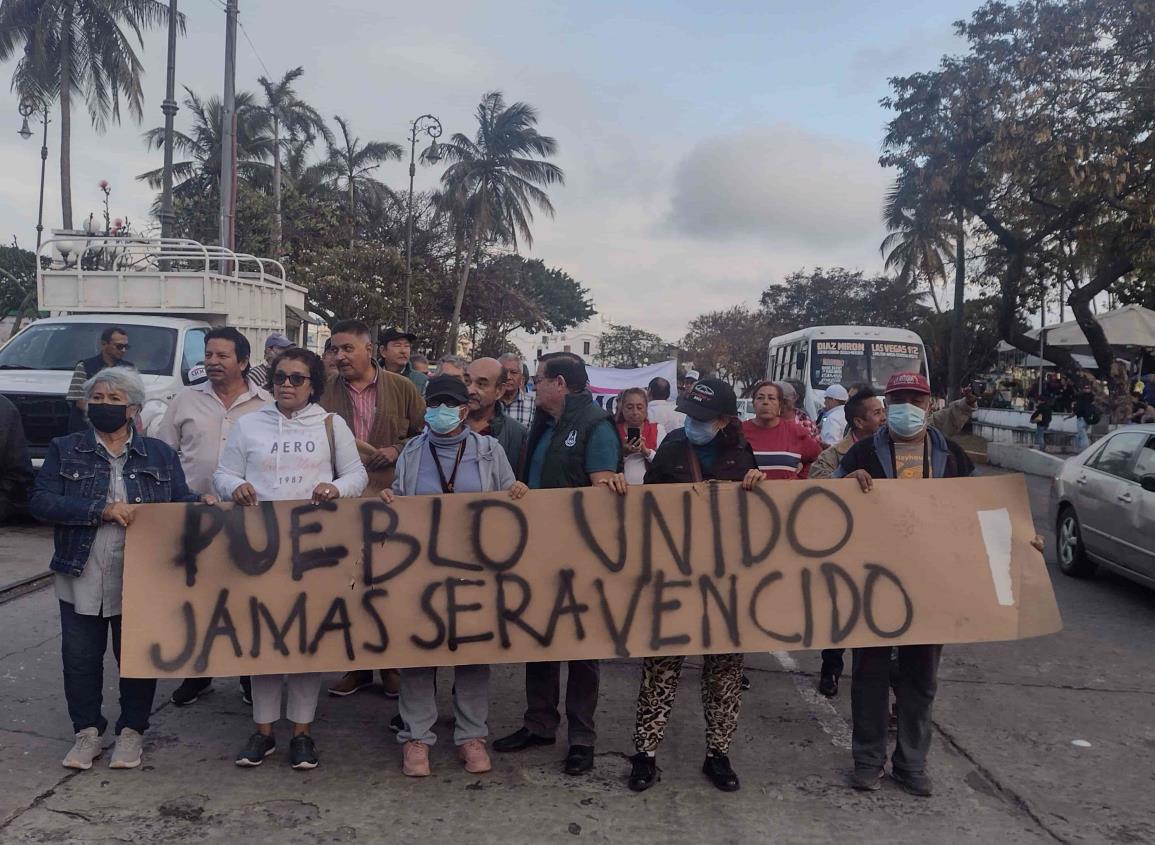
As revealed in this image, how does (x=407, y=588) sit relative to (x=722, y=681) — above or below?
above

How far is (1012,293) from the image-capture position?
22719 mm

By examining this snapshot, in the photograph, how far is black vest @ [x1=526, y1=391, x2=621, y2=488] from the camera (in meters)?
4.79

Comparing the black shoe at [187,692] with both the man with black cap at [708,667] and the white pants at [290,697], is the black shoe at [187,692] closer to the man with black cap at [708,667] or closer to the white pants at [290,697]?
the white pants at [290,697]

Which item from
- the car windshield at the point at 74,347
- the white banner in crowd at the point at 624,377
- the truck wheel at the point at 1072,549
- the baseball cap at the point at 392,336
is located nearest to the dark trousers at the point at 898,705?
→ the baseball cap at the point at 392,336

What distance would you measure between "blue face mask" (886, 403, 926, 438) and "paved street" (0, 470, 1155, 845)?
545 millimetres

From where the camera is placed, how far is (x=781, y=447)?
6.35 metres

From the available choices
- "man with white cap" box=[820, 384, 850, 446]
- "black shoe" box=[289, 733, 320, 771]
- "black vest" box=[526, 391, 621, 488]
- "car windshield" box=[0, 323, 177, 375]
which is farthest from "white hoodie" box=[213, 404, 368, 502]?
"car windshield" box=[0, 323, 177, 375]

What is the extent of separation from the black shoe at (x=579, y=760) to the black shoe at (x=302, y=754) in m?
1.09

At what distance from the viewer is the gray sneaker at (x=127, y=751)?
14.4 ft

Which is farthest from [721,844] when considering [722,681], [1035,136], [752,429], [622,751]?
[1035,136]

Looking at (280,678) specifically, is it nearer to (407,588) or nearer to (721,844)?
(407,588)

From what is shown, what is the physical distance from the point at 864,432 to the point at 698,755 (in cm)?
207

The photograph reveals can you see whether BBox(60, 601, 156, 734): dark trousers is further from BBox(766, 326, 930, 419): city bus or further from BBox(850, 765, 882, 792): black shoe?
BBox(766, 326, 930, 419): city bus

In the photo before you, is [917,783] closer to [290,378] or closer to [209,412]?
[290,378]
